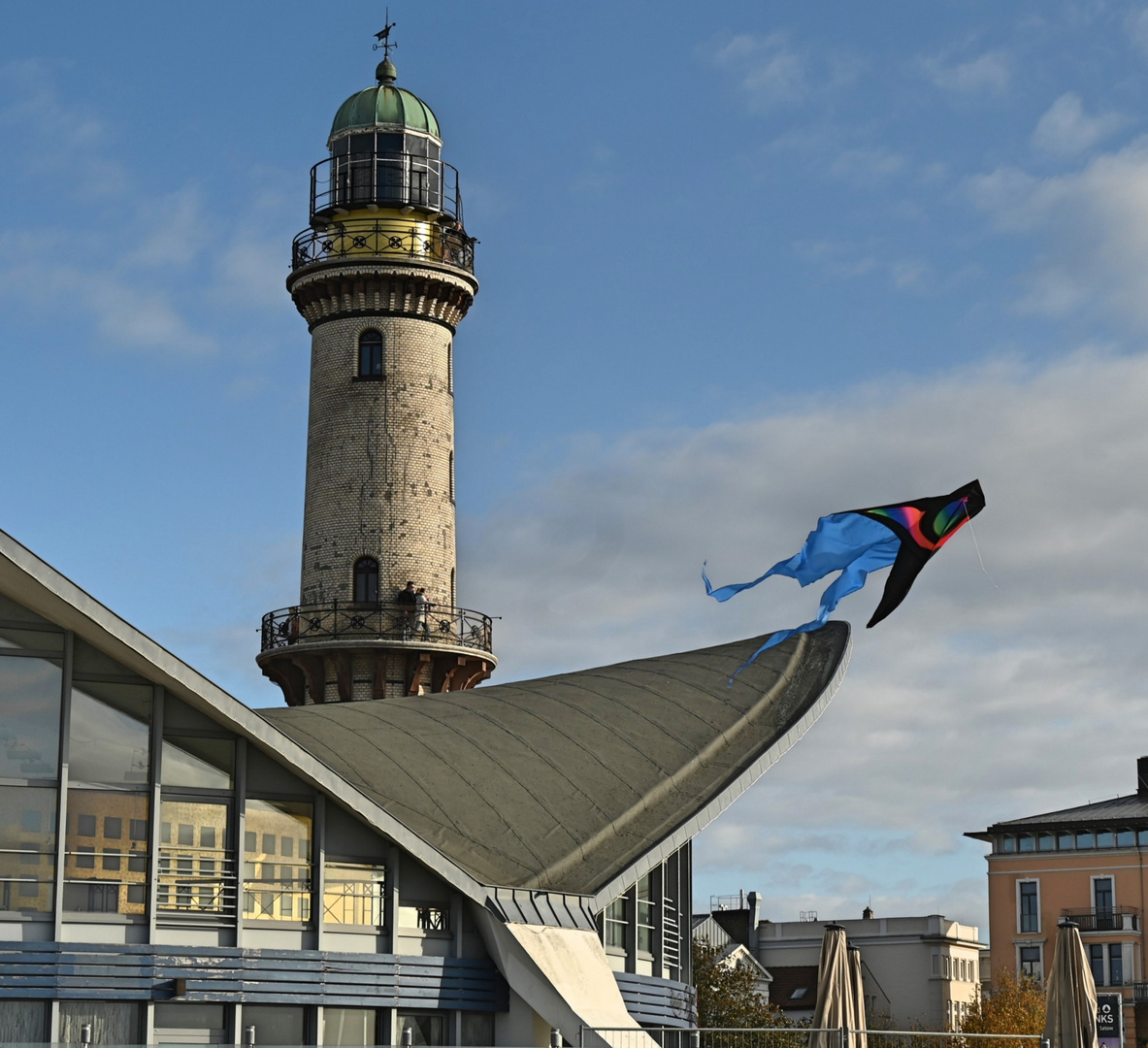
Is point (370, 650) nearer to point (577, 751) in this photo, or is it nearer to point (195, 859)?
point (577, 751)

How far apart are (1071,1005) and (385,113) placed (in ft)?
117

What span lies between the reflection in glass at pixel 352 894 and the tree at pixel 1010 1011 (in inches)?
1685

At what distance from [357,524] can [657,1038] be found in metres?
22.9

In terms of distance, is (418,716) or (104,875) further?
(418,716)

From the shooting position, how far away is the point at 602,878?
29.7 m

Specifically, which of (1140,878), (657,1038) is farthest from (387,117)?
(1140,878)

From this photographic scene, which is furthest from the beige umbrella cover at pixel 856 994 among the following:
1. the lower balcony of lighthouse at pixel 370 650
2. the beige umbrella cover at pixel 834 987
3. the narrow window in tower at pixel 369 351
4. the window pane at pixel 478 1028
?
the narrow window in tower at pixel 369 351

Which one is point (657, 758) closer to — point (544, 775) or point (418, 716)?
point (544, 775)

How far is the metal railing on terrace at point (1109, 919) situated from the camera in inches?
3216

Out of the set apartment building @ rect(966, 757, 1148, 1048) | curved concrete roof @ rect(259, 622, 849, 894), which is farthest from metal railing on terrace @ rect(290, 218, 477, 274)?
apartment building @ rect(966, 757, 1148, 1048)

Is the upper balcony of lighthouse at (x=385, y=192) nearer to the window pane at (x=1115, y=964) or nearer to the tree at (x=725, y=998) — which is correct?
the tree at (x=725, y=998)

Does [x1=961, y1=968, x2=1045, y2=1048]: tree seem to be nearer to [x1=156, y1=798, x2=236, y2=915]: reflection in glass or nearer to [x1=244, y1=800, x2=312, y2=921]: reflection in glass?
[x1=244, y1=800, x2=312, y2=921]: reflection in glass

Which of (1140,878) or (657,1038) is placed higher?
(1140,878)

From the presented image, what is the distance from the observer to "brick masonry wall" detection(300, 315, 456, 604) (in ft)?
173
